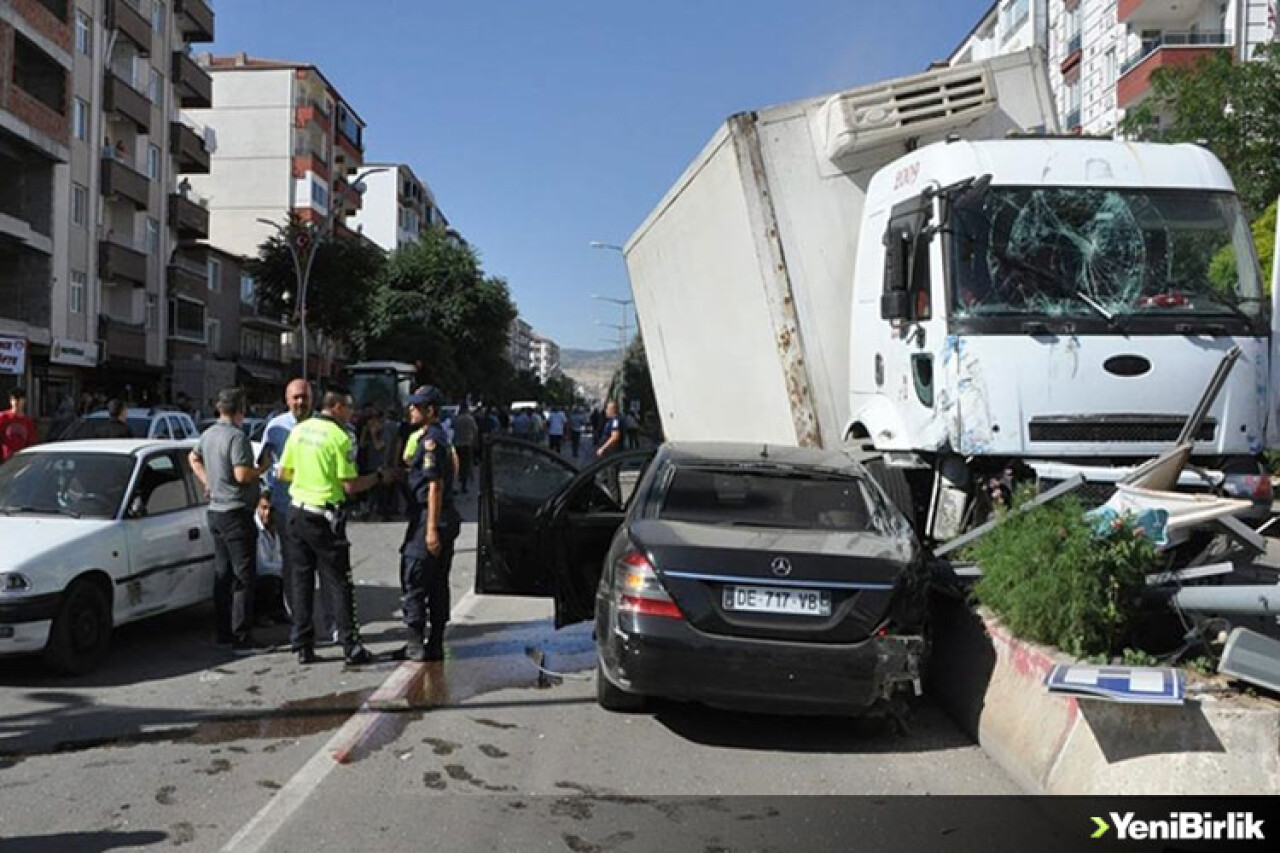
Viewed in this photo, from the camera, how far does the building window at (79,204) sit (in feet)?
117

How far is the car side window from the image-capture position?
788 cm

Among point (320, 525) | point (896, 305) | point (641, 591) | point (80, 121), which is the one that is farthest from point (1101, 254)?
point (80, 121)

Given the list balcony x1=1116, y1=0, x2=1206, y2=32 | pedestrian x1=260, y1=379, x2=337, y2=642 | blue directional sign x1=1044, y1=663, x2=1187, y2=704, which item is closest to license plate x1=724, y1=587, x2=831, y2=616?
blue directional sign x1=1044, y1=663, x2=1187, y2=704

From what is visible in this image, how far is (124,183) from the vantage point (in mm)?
38844

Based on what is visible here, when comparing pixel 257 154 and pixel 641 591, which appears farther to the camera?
pixel 257 154

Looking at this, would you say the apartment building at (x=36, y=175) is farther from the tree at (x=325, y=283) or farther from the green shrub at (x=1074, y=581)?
the green shrub at (x=1074, y=581)

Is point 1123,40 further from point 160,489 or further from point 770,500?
point 160,489

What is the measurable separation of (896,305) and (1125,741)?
11.3ft

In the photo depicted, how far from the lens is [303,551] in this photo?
746 centimetres

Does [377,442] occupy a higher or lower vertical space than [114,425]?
lower

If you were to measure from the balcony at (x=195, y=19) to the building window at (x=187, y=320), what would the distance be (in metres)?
11.2

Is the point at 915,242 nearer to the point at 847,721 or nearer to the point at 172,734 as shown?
the point at 847,721

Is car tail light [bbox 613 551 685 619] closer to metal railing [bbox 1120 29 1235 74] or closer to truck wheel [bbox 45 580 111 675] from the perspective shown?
truck wheel [bbox 45 580 111 675]

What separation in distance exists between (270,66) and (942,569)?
6882cm
